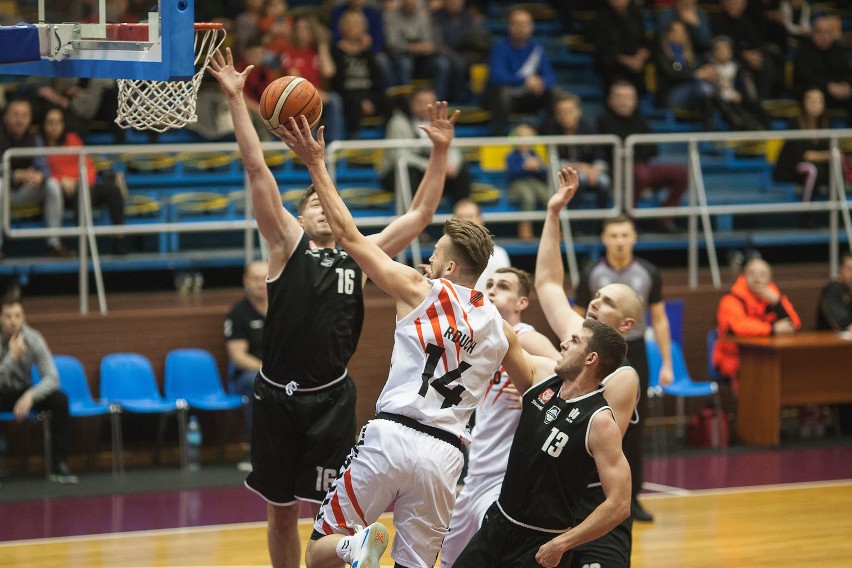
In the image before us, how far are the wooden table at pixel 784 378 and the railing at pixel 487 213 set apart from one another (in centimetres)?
106

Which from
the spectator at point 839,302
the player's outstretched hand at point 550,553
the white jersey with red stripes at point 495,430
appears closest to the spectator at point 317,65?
the spectator at point 839,302

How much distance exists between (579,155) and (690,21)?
375 cm

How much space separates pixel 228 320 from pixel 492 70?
468cm

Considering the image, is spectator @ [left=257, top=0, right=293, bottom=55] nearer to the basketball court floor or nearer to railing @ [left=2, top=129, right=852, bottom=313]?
railing @ [left=2, top=129, right=852, bottom=313]

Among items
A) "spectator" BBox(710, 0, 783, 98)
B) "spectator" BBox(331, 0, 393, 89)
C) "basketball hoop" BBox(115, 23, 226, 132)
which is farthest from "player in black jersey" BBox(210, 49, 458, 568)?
"spectator" BBox(710, 0, 783, 98)

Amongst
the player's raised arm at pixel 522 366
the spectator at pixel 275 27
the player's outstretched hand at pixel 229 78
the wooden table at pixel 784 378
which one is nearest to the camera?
the player's raised arm at pixel 522 366

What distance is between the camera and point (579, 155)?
12.1 metres

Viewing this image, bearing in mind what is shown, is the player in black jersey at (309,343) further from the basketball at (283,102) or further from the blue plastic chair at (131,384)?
the blue plastic chair at (131,384)

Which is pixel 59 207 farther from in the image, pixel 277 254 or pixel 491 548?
pixel 491 548

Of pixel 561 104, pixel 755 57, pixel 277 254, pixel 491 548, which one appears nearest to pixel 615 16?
pixel 755 57

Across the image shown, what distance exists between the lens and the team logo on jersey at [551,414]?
507cm

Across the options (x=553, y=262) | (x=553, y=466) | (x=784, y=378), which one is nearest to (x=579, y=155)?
(x=784, y=378)

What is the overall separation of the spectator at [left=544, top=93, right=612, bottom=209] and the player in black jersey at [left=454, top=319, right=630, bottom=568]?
679cm

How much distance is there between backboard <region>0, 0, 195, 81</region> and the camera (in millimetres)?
5340
